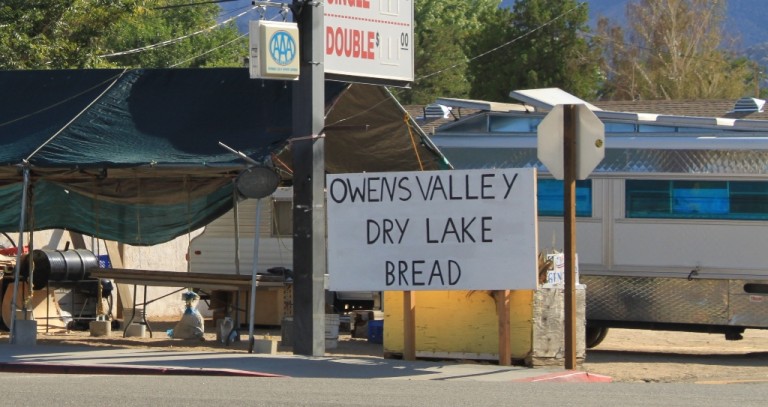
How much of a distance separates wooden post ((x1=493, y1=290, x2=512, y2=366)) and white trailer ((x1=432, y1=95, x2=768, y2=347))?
290 centimetres

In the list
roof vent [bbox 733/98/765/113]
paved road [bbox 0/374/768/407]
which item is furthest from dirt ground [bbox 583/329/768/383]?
roof vent [bbox 733/98/765/113]

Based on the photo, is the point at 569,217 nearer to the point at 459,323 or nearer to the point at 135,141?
the point at 459,323

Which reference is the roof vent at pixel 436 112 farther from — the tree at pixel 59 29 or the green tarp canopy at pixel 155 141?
the tree at pixel 59 29

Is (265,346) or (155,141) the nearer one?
(265,346)

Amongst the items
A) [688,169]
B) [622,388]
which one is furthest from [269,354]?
[688,169]

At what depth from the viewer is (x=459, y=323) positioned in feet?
46.1

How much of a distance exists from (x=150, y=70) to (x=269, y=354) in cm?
455

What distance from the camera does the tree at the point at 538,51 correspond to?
4181 centimetres

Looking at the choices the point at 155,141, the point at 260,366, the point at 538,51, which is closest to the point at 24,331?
the point at 155,141

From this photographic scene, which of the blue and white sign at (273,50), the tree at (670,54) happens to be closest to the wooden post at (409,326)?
the blue and white sign at (273,50)

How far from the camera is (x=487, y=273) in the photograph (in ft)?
44.0

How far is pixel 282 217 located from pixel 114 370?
330 inches

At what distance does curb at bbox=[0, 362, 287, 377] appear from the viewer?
12539 mm

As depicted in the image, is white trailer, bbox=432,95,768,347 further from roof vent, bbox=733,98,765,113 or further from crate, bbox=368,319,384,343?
roof vent, bbox=733,98,765,113
